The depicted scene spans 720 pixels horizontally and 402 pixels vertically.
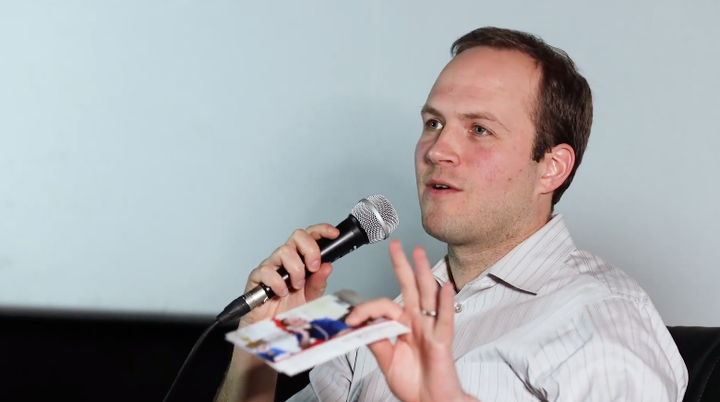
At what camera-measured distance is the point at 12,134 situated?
1.85 metres

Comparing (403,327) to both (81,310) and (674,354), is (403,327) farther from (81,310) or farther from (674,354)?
(81,310)

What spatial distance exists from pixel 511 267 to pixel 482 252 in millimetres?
93

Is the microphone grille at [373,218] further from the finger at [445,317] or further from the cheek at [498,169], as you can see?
the finger at [445,317]

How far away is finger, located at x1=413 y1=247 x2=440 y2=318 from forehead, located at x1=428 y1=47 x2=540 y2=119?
1.95 ft

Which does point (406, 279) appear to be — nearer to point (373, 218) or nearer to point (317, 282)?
point (373, 218)

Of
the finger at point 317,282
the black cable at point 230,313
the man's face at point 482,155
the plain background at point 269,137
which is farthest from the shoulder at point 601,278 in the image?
the plain background at point 269,137

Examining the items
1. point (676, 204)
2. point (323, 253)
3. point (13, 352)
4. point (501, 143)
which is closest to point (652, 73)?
point (676, 204)

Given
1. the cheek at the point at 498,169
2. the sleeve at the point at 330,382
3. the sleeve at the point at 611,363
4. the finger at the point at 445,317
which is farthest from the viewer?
the sleeve at the point at 330,382

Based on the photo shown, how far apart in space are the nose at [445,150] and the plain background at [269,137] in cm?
69

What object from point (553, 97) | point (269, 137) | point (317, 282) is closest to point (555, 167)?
point (553, 97)

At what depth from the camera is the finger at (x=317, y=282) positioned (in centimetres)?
152

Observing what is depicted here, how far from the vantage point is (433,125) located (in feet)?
5.28

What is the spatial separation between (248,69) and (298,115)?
7.3 inches

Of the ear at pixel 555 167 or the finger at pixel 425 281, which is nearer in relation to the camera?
the finger at pixel 425 281
